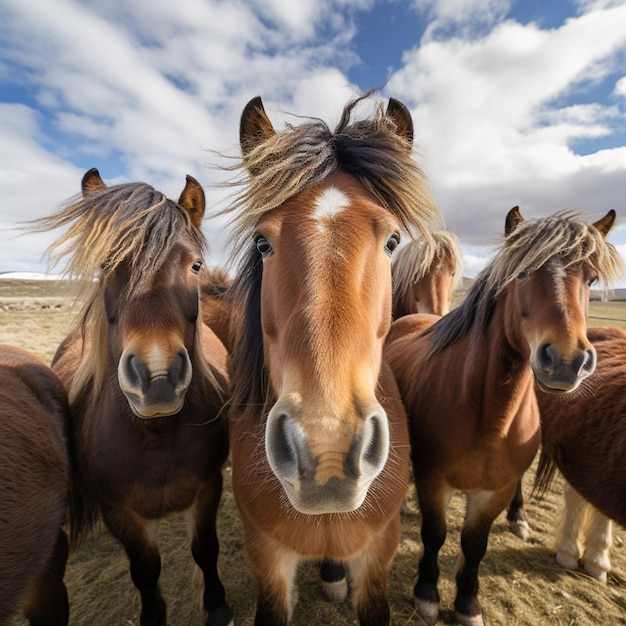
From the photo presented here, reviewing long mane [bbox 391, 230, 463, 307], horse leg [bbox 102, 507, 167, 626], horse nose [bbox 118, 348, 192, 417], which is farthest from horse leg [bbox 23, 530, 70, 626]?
long mane [bbox 391, 230, 463, 307]

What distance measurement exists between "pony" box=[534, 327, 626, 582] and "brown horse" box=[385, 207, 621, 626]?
0.69 metres

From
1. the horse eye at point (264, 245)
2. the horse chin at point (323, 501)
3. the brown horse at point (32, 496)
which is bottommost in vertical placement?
the brown horse at point (32, 496)

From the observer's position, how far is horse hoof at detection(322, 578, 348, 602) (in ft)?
9.84

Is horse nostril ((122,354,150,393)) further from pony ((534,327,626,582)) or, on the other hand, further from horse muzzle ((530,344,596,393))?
pony ((534,327,626,582))

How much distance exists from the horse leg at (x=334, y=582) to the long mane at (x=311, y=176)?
2.04 m

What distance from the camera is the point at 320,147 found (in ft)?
5.41

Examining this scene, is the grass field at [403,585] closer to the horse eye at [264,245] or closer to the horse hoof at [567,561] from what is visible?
the horse hoof at [567,561]

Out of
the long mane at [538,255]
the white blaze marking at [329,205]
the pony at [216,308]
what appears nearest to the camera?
the white blaze marking at [329,205]

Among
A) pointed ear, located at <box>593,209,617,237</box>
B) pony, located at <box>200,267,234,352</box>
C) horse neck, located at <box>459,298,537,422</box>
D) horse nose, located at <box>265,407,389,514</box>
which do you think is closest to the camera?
horse nose, located at <box>265,407,389,514</box>

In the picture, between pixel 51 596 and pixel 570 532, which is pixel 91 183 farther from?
pixel 570 532

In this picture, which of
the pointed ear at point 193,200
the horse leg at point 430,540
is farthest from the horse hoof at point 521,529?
the pointed ear at point 193,200

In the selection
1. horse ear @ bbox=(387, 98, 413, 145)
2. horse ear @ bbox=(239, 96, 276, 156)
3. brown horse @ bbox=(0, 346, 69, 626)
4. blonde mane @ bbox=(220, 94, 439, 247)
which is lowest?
brown horse @ bbox=(0, 346, 69, 626)

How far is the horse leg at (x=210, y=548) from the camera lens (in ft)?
8.07

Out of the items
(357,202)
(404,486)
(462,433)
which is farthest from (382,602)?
(357,202)
